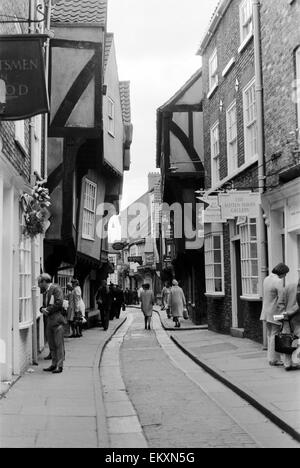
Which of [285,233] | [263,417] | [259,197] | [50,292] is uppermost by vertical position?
[259,197]

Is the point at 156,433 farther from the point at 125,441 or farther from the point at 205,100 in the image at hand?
the point at 205,100

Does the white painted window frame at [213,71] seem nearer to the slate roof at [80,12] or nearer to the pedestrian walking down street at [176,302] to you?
the slate roof at [80,12]

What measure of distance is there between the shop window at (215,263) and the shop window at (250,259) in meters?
2.22

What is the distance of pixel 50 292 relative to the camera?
10445 mm

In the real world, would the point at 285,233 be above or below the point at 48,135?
below

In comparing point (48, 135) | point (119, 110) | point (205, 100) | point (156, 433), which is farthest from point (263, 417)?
point (119, 110)

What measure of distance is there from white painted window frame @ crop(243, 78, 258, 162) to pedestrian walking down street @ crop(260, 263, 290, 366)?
4399 millimetres

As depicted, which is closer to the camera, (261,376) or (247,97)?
(261,376)

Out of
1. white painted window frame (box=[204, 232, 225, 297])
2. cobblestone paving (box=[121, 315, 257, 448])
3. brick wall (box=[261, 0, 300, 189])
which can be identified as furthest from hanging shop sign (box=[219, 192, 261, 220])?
white painted window frame (box=[204, 232, 225, 297])

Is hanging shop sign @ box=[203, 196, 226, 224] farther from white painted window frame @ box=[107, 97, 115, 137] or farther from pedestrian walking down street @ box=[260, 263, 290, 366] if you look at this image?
white painted window frame @ box=[107, 97, 115, 137]

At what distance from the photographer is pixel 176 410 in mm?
7422

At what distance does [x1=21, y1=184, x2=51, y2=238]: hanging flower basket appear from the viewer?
1038cm


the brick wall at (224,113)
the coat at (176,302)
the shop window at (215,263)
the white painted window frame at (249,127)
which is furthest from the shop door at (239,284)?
the coat at (176,302)

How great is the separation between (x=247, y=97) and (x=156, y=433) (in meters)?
10.1
